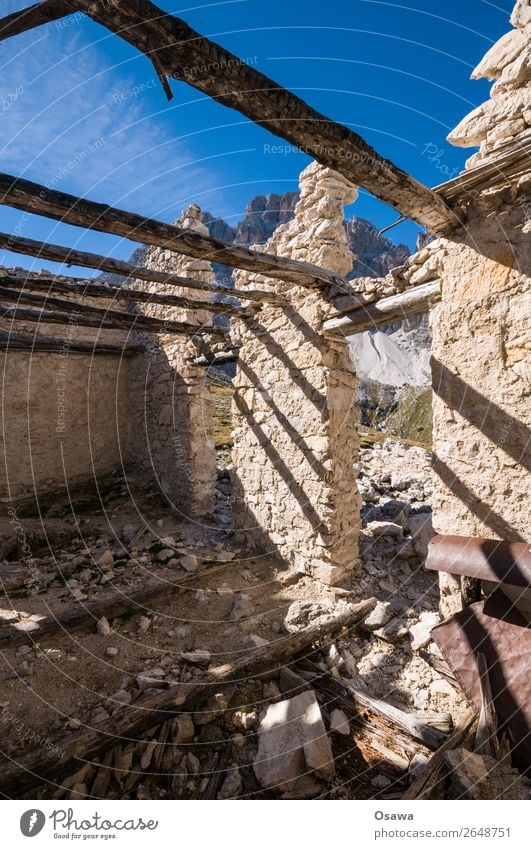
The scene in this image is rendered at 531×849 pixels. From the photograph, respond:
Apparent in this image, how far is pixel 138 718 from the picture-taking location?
2.45m

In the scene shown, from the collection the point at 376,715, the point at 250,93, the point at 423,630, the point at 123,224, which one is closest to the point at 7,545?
the point at 123,224

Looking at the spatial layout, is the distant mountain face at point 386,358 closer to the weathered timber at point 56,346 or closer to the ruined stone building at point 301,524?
the weathered timber at point 56,346

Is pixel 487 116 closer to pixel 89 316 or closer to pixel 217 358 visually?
pixel 217 358

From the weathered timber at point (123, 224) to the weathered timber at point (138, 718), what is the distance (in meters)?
3.27

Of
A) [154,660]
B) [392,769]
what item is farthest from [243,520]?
[392,769]

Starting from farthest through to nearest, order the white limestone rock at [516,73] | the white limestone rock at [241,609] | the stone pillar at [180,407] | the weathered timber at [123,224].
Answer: the stone pillar at [180,407] → the white limestone rock at [241,609] → the weathered timber at [123,224] → the white limestone rock at [516,73]

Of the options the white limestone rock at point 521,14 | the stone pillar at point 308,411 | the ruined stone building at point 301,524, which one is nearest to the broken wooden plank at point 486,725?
the ruined stone building at point 301,524

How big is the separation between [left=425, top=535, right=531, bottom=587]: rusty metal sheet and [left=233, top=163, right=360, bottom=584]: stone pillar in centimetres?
213

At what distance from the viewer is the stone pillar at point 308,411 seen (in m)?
4.35

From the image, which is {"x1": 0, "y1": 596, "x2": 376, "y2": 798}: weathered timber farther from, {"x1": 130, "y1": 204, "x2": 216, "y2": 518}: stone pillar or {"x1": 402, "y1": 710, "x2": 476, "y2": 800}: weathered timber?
{"x1": 130, "y1": 204, "x2": 216, "y2": 518}: stone pillar

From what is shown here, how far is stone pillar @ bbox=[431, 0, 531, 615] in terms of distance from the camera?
239 centimetres

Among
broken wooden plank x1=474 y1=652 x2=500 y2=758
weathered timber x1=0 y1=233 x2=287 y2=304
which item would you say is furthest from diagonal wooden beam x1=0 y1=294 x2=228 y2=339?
broken wooden plank x1=474 y1=652 x2=500 y2=758

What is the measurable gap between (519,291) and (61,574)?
18.9 feet
